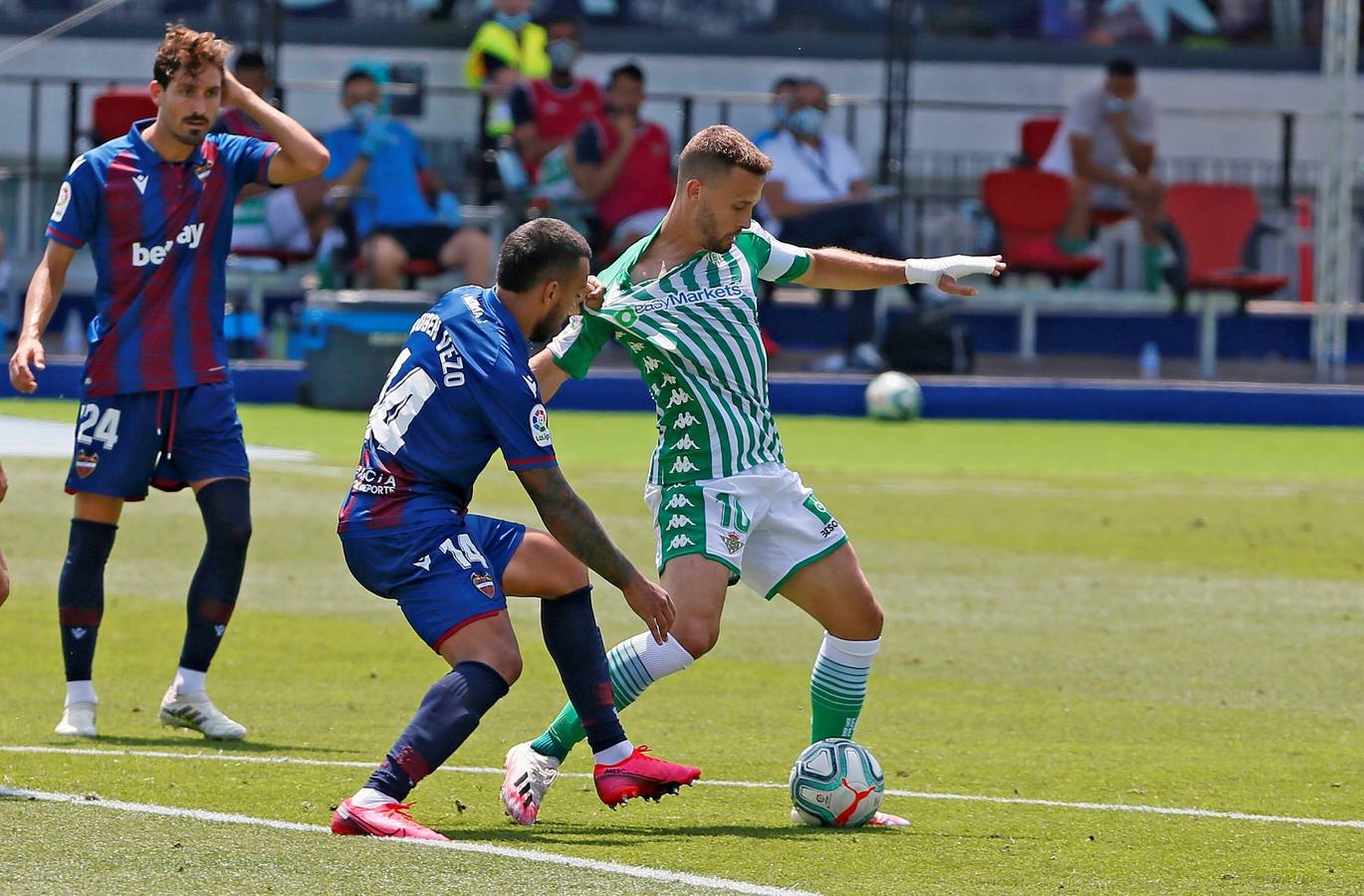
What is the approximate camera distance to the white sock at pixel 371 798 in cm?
586

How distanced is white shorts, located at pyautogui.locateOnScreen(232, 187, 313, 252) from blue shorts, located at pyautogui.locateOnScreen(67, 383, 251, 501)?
13.6 metres

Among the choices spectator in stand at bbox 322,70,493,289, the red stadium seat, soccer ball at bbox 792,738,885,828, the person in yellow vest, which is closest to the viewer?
soccer ball at bbox 792,738,885,828

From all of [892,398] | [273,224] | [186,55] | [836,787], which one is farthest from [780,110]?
[836,787]

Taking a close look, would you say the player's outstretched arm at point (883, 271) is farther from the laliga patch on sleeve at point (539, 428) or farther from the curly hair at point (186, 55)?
the curly hair at point (186, 55)

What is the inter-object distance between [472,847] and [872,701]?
10.8 feet

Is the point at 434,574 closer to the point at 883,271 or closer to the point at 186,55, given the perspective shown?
the point at 883,271

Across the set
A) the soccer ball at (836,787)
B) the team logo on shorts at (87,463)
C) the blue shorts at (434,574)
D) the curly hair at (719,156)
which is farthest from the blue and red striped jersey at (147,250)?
the soccer ball at (836,787)

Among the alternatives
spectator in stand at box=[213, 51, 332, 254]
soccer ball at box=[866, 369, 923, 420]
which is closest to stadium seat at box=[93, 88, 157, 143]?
spectator in stand at box=[213, 51, 332, 254]

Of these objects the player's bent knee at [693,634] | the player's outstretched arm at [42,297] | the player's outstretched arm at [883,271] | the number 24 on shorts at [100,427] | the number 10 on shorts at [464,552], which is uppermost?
the player's outstretched arm at [883,271]

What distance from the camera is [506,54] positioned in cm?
2283

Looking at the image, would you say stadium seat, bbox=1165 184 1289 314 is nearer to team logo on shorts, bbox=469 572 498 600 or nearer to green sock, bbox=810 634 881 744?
green sock, bbox=810 634 881 744

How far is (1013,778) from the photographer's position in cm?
725

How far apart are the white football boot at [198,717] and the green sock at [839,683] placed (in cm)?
205

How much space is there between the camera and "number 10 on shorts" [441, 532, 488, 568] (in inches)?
239
